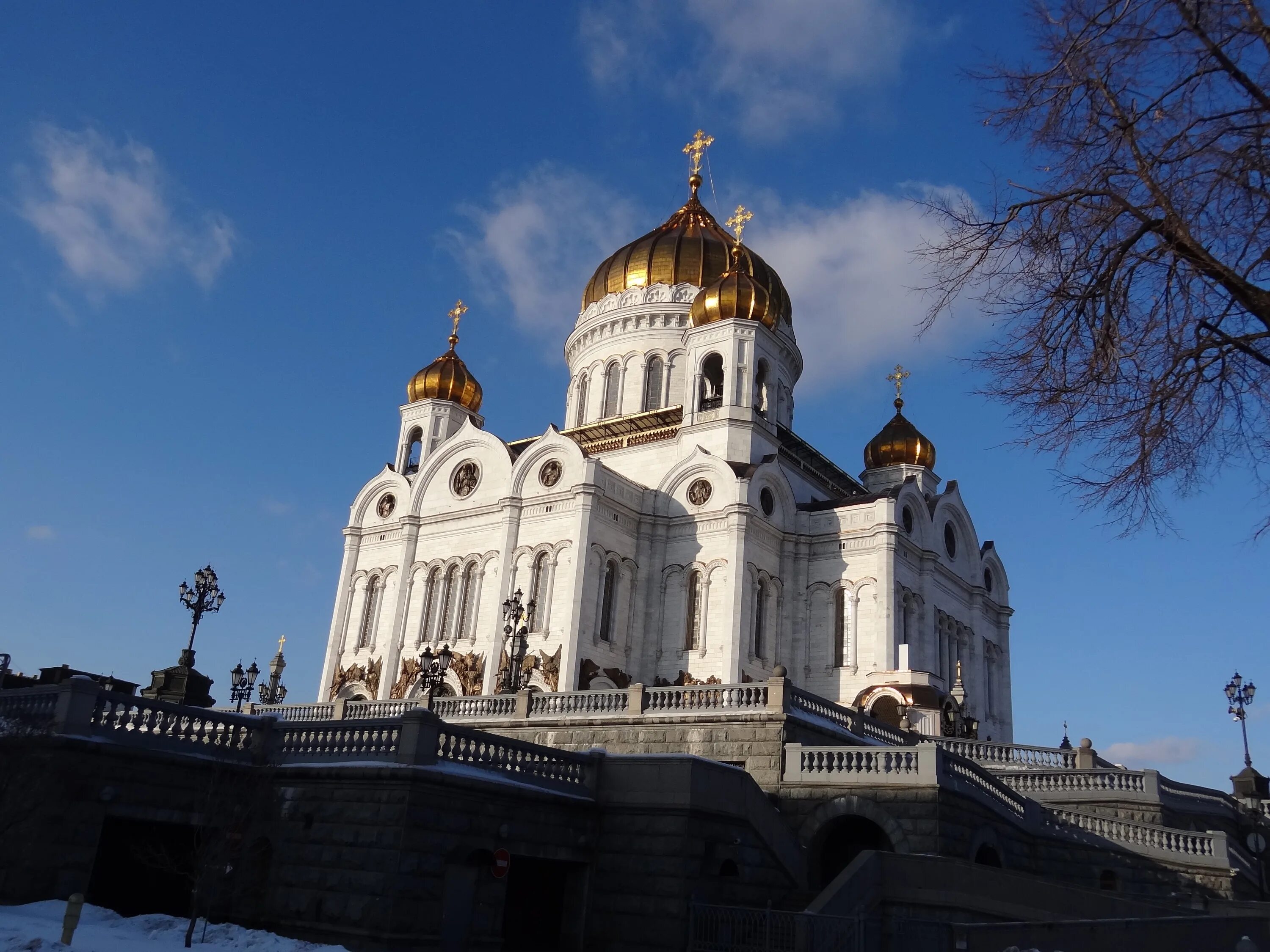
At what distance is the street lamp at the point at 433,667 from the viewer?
3169 centimetres

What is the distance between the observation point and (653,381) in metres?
47.3

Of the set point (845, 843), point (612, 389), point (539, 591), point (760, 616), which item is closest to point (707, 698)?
point (845, 843)

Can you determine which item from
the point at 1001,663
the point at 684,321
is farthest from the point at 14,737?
the point at 1001,663

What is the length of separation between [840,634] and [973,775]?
18.2 meters

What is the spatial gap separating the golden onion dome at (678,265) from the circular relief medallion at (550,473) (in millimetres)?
12194

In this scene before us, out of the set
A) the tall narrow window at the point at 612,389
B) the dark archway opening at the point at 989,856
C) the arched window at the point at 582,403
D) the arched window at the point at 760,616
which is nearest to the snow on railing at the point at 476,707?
the dark archway opening at the point at 989,856

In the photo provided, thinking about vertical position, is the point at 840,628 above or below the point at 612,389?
below

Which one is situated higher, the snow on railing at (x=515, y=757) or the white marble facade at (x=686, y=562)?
the white marble facade at (x=686, y=562)

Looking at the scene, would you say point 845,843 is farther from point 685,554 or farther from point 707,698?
point 685,554

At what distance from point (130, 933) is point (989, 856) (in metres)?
14.0

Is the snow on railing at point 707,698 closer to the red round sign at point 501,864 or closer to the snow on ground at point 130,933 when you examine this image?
the red round sign at point 501,864

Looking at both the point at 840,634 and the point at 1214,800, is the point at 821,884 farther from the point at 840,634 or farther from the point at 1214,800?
the point at 840,634

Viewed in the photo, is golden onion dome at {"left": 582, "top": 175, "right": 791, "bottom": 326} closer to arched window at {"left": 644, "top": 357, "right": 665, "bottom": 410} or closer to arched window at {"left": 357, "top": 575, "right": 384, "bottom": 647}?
arched window at {"left": 644, "top": 357, "right": 665, "bottom": 410}

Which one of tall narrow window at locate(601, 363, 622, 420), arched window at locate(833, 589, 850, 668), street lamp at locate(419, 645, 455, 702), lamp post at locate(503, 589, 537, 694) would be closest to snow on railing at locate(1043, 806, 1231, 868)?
lamp post at locate(503, 589, 537, 694)
